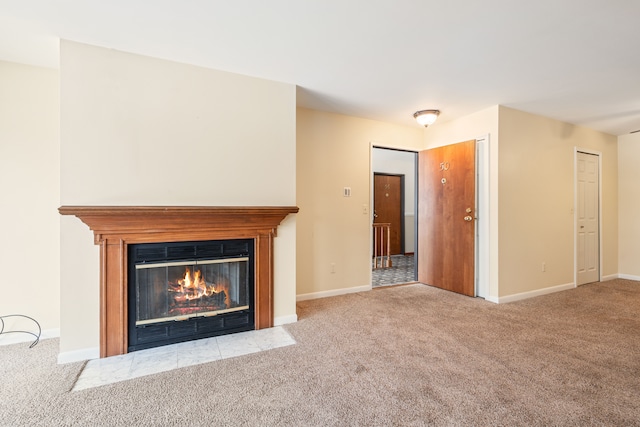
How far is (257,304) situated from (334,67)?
2.26 meters

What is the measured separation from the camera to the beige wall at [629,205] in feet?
15.5

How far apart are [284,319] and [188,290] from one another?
0.93 m

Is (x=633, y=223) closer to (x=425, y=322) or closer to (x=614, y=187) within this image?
(x=614, y=187)

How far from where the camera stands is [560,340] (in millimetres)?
2523

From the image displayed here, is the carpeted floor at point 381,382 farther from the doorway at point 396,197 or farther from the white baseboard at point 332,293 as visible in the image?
the doorway at point 396,197

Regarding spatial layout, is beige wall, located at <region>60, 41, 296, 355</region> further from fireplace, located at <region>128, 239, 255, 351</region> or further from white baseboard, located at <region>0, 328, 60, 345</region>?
white baseboard, located at <region>0, 328, 60, 345</region>

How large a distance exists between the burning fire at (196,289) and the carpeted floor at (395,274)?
237 cm

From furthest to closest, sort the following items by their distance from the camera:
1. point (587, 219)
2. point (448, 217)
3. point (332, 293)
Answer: point (587, 219), point (448, 217), point (332, 293)

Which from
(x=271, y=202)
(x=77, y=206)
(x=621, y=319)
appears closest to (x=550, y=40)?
(x=271, y=202)

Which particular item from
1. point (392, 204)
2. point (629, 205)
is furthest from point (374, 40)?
point (629, 205)

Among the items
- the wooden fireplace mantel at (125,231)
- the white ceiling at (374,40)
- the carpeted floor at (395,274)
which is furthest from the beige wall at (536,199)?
the wooden fireplace mantel at (125,231)

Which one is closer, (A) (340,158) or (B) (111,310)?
(B) (111,310)

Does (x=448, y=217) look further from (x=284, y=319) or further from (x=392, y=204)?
(x=392, y=204)

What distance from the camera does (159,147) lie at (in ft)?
7.97
